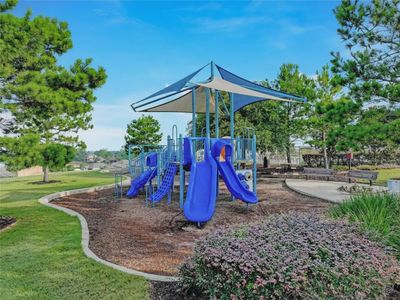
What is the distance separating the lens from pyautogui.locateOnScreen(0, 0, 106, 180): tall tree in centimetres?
727

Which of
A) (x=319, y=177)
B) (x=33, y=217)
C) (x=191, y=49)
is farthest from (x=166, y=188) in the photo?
(x=319, y=177)

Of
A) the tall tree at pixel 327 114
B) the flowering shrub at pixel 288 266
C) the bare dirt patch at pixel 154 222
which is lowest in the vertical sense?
the bare dirt patch at pixel 154 222

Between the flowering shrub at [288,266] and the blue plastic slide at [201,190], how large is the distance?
4012 mm

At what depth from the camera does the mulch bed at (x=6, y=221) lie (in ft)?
24.4

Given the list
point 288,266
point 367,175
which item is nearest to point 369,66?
point 367,175

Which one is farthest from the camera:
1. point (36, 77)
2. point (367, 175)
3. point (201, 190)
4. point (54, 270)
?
point (367, 175)

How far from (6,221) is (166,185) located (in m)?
4.74

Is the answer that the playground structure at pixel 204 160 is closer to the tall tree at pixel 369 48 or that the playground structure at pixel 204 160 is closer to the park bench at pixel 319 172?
the tall tree at pixel 369 48

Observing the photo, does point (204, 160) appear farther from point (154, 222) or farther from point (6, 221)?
point (6, 221)

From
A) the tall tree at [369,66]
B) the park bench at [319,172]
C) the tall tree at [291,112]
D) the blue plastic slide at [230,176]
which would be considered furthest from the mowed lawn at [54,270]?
the tall tree at [291,112]

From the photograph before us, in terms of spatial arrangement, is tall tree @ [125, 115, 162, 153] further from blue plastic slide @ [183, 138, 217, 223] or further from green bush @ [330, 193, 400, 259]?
green bush @ [330, 193, 400, 259]

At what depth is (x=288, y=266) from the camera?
9.02 feet

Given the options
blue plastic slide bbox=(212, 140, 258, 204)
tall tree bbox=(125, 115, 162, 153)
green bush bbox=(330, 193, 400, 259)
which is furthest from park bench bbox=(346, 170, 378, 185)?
tall tree bbox=(125, 115, 162, 153)

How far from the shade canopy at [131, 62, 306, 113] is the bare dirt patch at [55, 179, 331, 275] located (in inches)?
143
